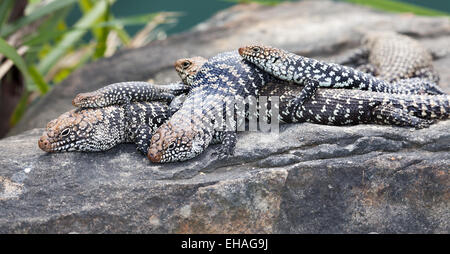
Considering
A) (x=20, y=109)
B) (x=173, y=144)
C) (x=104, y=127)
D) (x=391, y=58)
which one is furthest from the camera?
(x=20, y=109)

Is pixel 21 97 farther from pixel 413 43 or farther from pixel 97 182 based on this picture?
pixel 413 43

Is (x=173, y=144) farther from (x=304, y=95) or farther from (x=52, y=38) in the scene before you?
(x=52, y=38)

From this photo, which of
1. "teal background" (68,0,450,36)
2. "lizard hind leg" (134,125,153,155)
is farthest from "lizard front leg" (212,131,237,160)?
"teal background" (68,0,450,36)

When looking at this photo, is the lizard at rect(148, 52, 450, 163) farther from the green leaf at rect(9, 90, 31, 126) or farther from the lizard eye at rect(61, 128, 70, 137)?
the green leaf at rect(9, 90, 31, 126)

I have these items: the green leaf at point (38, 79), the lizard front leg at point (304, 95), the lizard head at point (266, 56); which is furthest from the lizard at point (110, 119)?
the green leaf at point (38, 79)

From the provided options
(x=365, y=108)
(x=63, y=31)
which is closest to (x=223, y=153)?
(x=365, y=108)

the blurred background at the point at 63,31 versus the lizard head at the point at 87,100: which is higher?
the lizard head at the point at 87,100

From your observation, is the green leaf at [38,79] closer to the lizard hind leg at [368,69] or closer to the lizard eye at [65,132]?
the lizard eye at [65,132]
